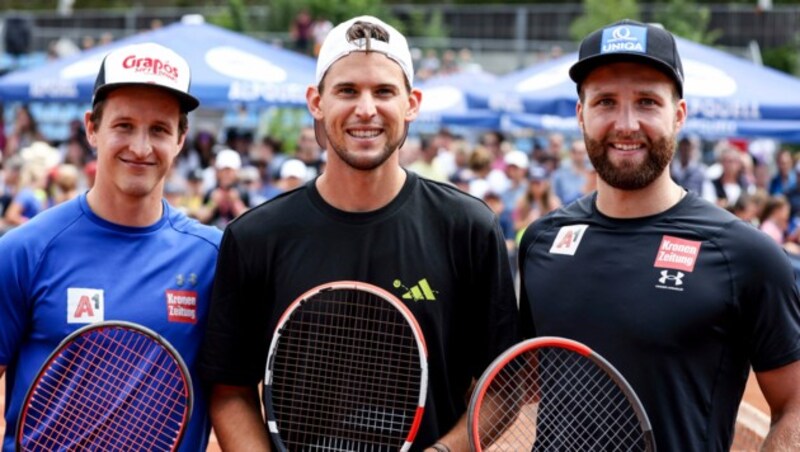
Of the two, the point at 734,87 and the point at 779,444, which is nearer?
the point at 779,444

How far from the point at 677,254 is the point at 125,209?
1.86 meters

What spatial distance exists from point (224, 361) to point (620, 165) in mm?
1445

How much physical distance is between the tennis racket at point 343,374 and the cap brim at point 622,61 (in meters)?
1.04

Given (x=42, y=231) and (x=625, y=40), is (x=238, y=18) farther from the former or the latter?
(x=625, y=40)

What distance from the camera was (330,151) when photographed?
443 cm

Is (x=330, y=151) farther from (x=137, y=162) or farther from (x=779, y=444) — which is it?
(x=779, y=444)

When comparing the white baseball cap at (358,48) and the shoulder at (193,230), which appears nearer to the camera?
the white baseball cap at (358,48)

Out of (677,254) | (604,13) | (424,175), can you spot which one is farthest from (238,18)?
(677,254)

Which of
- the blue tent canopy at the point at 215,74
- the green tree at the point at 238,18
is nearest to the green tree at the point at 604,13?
the green tree at the point at 238,18

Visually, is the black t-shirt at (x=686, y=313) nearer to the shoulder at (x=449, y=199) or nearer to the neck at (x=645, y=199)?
the neck at (x=645, y=199)

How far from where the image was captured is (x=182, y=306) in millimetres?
4543

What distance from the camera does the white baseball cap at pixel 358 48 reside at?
434 cm

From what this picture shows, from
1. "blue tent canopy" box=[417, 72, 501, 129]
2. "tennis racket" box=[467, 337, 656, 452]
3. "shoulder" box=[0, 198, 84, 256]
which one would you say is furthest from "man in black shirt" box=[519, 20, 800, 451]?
"blue tent canopy" box=[417, 72, 501, 129]

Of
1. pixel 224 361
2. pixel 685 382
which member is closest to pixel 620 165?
pixel 685 382
